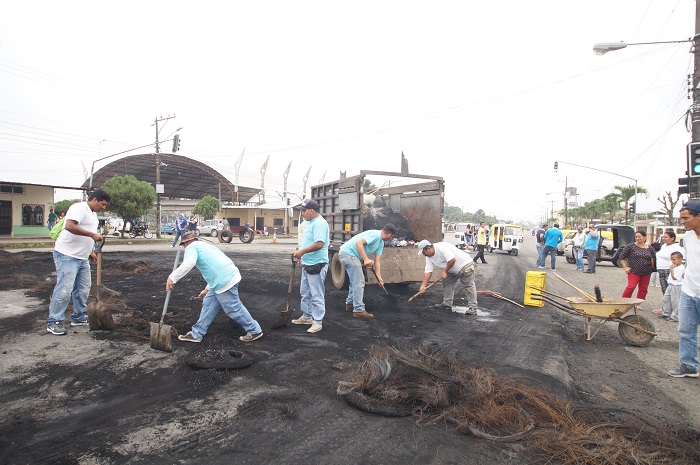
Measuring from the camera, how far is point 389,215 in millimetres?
9766

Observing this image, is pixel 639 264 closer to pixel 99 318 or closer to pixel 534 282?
pixel 534 282

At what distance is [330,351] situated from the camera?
4480 mm

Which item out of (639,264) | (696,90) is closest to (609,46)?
(696,90)

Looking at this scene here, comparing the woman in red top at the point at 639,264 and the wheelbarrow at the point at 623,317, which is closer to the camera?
the wheelbarrow at the point at 623,317

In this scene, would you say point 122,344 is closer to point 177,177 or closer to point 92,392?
point 92,392

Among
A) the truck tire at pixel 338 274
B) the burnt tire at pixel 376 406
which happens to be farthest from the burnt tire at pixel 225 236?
the burnt tire at pixel 376 406

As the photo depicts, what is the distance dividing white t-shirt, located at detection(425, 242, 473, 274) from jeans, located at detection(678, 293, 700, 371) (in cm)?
315

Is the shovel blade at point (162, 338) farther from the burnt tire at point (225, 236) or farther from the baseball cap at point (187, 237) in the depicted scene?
the burnt tire at point (225, 236)

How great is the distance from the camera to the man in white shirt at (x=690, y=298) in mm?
3944

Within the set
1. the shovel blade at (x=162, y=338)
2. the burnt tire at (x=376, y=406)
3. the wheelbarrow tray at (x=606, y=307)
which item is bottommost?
the burnt tire at (x=376, y=406)

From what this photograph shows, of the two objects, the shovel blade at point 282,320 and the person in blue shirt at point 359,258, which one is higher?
the person in blue shirt at point 359,258

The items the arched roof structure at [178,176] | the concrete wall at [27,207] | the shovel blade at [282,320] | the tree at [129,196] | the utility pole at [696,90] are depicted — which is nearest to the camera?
the shovel blade at [282,320]

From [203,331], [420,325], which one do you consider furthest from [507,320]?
[203,331]

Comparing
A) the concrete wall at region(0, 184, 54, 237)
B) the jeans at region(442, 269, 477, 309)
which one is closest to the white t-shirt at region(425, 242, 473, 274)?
the jeans at region(442, 269, 477, 309)
